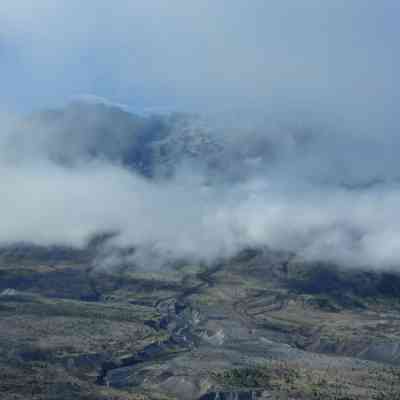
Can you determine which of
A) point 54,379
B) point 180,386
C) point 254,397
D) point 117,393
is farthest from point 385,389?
point 54,379

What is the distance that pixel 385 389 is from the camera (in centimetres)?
16200

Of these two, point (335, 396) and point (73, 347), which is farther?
point (73, 347)

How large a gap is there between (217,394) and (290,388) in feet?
61.2

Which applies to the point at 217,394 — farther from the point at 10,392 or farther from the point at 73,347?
the point at 73,347

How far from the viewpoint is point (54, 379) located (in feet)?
505

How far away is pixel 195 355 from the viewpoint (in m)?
197

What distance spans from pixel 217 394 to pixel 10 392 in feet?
152

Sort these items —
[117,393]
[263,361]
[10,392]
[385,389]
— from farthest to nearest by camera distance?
[263,361] → [385,389] → [117,393] → [10,392]

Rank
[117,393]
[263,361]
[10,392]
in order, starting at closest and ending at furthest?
[10,392] < [117,393] < [263,361]

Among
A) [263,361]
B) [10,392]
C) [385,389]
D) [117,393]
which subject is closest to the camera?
[10,392]

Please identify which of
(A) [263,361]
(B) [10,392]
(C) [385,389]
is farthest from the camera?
(A) [263,361]

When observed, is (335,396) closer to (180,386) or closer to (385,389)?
(385,389)

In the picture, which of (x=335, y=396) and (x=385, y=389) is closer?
(x=335, y=396)

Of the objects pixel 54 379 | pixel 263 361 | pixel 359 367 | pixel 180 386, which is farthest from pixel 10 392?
pixel 359 367
